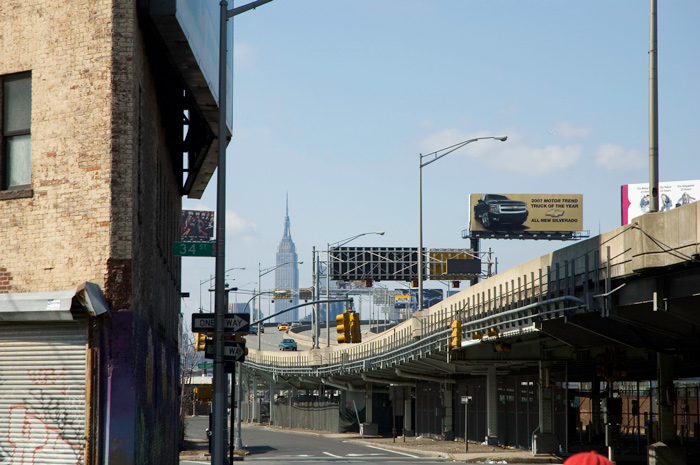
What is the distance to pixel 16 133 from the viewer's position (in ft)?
55.1

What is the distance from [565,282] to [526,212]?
357ft

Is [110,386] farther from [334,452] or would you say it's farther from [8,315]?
[334,452]

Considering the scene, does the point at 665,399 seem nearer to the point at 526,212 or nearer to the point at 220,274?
the point at 220,274

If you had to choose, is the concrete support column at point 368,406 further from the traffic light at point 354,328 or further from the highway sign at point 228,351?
the highway sign at point 228,351

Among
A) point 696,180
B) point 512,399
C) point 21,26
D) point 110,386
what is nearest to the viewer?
point 110,386

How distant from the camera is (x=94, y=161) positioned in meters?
16.0

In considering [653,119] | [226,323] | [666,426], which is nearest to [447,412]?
[666,426]

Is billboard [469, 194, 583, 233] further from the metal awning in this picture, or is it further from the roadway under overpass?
the metal awning

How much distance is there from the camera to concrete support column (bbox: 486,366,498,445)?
5288 cm

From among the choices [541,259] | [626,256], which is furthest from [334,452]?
[626,256]

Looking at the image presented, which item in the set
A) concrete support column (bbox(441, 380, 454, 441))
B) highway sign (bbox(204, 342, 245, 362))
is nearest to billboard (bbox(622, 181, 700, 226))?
concrete support column (bbox(441, 380, 454, 441))

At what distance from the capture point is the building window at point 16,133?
16766mm

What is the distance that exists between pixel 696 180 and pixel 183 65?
4488 inches

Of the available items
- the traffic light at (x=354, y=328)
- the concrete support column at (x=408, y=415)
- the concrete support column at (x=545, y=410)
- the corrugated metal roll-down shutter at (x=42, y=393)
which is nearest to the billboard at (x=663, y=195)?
the concrete support column at (x=408, y=415)
